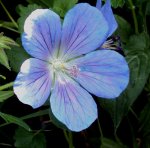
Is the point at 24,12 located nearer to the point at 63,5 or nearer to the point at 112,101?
the point at 63,5

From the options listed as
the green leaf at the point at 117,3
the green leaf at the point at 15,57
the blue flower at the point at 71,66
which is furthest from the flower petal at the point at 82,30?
the green leaf at the point at 117,3

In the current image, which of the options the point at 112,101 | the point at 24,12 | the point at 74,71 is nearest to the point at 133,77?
the point at 112,101

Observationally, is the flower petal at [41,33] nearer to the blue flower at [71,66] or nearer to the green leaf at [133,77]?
the blue flower at [71,66]

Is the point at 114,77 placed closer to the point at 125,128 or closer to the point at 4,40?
the point at 4,40

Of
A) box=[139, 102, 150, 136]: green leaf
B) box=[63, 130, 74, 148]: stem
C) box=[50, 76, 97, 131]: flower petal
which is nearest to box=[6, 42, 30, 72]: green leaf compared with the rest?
box=[50, 76, 97, 131]: flower petal

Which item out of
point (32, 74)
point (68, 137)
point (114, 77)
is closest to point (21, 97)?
point (32, 74)
